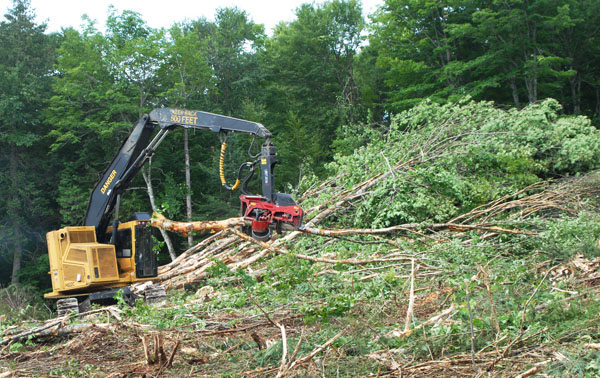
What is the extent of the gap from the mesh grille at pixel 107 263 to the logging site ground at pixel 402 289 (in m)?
1.02

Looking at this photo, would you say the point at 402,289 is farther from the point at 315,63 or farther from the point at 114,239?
the point at 315,63

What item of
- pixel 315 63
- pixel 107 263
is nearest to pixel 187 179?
pixel 315 63

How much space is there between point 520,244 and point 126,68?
19.2 metres

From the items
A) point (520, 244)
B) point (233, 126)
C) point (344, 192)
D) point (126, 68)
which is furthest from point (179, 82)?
point (520, 244)

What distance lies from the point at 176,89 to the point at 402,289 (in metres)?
18.8

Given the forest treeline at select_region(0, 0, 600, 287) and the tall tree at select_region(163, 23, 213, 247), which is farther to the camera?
the tall tree at select_region(163, 23, 213, 247)

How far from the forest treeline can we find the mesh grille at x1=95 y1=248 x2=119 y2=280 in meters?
12.6

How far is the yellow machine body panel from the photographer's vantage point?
8.29 m

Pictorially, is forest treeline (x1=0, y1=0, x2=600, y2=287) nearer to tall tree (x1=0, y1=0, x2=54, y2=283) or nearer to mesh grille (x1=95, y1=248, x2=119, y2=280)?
tall tree (x1=0, y1=0, x2=54, y2=283)

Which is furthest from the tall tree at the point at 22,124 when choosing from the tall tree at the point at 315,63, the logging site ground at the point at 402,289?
the logging site ground at the point at 402,289

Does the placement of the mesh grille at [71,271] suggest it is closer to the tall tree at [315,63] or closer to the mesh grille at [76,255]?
the mesh grille at [76,255]

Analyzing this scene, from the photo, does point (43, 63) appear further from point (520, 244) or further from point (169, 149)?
point (520, 244)

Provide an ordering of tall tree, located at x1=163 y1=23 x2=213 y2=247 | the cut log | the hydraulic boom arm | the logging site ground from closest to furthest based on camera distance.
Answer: the logging site ground
the cut log
the hydraulic boom arm
tall tree, located at x1=163 y1=23 x2=213 y2=247

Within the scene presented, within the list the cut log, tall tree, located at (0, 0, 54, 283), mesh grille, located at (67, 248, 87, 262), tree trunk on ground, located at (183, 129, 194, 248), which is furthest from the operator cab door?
tall tree, located at (0, 0, 54, 283)
